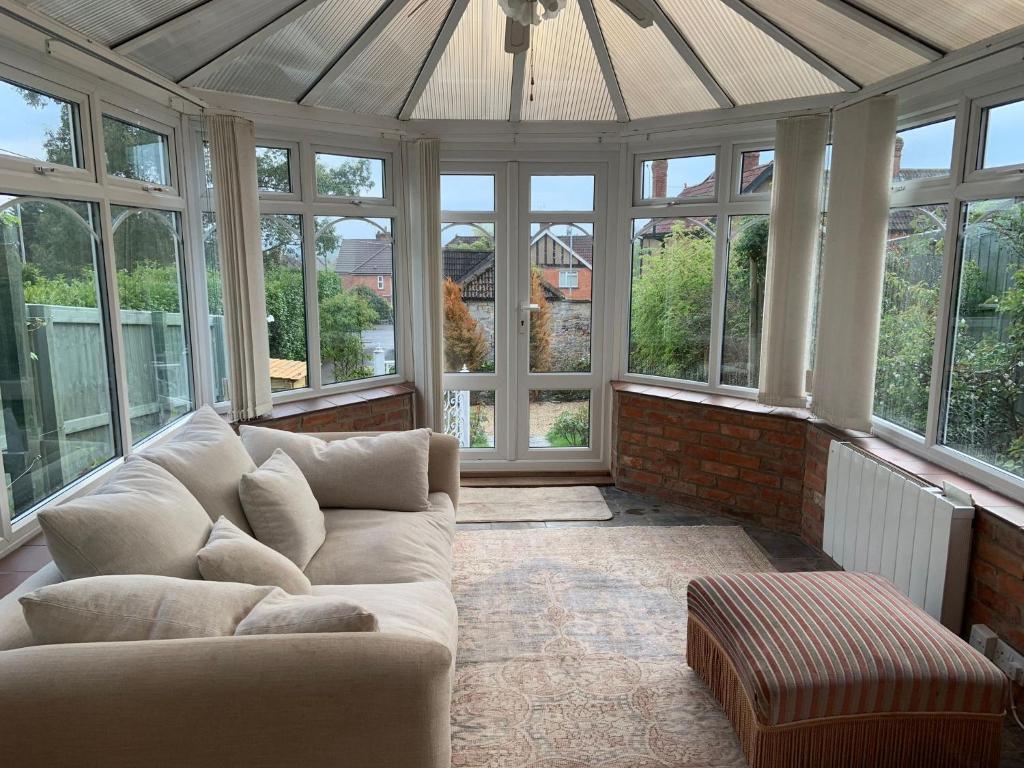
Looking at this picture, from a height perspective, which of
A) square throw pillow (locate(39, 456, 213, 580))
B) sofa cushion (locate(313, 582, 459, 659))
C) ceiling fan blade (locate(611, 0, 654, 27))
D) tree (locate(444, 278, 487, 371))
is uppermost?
ceiling fan blade (locate(611, 0, 654, 27))

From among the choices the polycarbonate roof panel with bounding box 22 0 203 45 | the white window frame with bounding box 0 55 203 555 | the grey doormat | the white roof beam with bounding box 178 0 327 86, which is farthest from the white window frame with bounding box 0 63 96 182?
the grey doormat

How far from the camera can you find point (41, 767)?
151 centimetres

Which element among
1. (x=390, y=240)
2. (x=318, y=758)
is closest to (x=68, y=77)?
(x=390, y=240)

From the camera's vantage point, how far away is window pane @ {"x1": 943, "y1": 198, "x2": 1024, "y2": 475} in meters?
2.84

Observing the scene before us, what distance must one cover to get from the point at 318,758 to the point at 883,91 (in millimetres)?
3790

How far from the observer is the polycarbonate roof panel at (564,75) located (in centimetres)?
397

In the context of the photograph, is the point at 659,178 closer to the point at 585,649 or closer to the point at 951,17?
the point at 951,17

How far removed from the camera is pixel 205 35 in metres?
3.26

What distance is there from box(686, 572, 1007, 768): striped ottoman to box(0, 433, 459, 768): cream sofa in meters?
1.08

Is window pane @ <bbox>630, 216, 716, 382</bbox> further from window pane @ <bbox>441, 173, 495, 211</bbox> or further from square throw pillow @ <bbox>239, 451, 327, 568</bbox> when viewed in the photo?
square throw pillow @ <bbox>239, 451, 327, 568</bbox>

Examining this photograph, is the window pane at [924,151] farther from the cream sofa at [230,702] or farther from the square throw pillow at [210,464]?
the square throw pillow at [210,464]

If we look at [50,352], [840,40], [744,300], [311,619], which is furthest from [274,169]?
[311,619]

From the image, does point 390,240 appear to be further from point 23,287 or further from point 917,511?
point 917,511

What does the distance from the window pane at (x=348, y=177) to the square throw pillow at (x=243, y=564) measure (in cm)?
299
